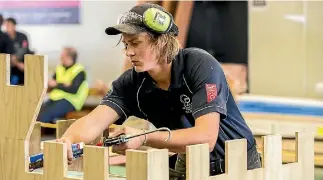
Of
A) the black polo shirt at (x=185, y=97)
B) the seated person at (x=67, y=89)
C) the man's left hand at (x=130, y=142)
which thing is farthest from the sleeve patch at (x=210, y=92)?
the seated person at (x=67, y=89)

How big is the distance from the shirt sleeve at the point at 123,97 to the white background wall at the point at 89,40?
5.49m

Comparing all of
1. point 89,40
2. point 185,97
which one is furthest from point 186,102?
point 89,40

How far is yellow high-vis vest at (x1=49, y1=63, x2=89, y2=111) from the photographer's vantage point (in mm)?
8062

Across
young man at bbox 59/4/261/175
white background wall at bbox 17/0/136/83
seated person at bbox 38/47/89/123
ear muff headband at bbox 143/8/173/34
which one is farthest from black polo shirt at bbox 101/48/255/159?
white background wall at bbox 17/0/136/83

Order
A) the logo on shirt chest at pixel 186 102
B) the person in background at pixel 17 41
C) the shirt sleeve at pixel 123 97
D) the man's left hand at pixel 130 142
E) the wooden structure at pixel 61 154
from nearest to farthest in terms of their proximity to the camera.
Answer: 1. the wooden structure at pixel 61 154
2. the man's left hand at pixel 130 142
3. the logo on shirt chest at pixel 186 102
4. the shirt sleeve at pixel 123 97
5. the person in background at pixel 17 41

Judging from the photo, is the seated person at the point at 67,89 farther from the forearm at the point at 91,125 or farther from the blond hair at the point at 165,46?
the blond hair at the point at 165,46

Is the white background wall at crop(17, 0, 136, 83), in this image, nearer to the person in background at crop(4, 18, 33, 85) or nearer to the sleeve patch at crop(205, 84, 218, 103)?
the person in background at crop(4, 18, 33, 85)

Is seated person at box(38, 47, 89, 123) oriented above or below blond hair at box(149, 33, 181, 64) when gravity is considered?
above

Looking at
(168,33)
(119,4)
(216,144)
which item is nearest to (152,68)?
(168,33)

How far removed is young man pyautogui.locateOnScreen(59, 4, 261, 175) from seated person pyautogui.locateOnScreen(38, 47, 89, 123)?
5.34 metres

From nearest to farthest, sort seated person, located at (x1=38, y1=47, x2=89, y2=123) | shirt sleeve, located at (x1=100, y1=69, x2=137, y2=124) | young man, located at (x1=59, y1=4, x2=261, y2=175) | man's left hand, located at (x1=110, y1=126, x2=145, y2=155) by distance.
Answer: man's left hand, located at (x1=110, y1=126, x2=145, y2=155)
young man, located at (x1=59, y1=4, x2=261, y2=175)
shirt sleeve, located at (x1=100, y1=69, x2=137, y2=124)
seated person, located at (x1=38, y1=47, x2=89, y2=123)

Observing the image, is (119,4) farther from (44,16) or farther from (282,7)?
(282,7)

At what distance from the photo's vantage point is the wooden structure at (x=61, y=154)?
86.0 inches

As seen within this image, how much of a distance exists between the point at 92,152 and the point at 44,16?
21.5 ft
